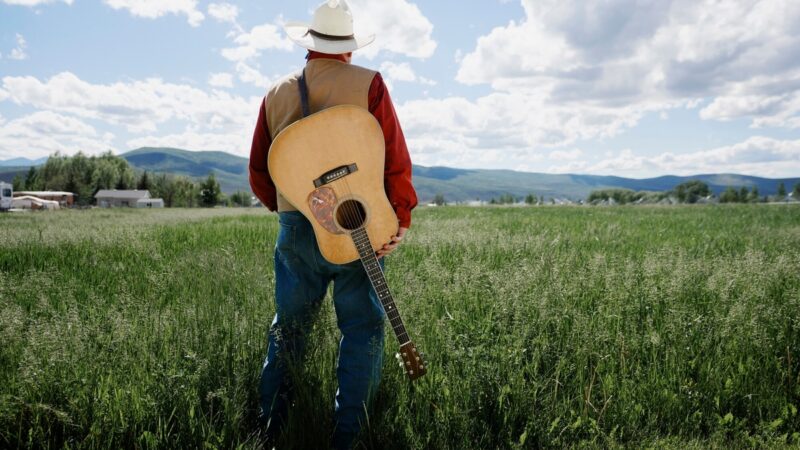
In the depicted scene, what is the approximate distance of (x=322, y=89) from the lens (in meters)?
3.18

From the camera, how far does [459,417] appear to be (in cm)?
341

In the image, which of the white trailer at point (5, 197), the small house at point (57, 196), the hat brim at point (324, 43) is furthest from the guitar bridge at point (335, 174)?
the small house at point (57, 196)

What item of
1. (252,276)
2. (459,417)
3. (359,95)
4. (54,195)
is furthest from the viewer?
(54,195)

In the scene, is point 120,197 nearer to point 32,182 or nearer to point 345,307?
point 32,182

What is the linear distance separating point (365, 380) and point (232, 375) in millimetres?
1132

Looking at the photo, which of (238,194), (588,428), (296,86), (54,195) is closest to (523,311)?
(588,428)

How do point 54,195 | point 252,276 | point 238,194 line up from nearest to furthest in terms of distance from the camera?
point 252,276
point 54,195
point 238,194

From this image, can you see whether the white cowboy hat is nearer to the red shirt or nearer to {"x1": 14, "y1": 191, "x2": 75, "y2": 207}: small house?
the red shirt

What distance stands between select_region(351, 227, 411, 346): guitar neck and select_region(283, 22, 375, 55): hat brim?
1.15 m

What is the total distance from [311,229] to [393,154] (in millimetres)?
732

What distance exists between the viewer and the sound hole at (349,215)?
3.25m

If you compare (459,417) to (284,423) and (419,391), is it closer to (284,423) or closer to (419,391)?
(419,391)

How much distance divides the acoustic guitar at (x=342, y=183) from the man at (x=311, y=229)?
13cm

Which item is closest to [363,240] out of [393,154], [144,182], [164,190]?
[393,154]
